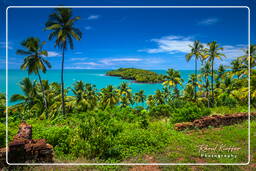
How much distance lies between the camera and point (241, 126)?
5902mm

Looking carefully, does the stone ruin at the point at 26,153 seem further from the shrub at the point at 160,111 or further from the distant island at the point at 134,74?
the shrub at the point at 160,111

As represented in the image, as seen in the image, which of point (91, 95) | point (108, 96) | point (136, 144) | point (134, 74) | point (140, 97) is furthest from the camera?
point (140, 97)

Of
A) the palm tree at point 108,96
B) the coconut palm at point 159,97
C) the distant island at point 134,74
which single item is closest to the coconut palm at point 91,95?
the palm tree at point 108,96

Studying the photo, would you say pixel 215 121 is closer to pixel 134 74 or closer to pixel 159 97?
pixel 134 74

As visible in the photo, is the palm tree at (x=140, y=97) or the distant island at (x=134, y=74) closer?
the distant island at (x=134, y=74)

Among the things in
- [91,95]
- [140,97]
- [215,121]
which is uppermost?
[91,95]

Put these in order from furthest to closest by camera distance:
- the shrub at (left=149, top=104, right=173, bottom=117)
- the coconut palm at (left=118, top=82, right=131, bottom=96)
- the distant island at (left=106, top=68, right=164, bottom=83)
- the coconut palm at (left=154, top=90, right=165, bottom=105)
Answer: the coconut palm at (left=154, top=90, right=165, bottom=105), the coconut palm at (left=118, top=82, right=131, bottom=96), the shrub at (left=149, top=104, right=173, bottom=117), the distant island at (left=106, top=68, right=164, bottom=83)

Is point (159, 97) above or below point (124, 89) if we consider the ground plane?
below

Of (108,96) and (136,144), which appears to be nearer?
(136,144)

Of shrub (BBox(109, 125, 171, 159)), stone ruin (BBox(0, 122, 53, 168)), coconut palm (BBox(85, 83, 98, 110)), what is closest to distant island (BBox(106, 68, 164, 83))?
shrub (BBox(109, 125, 171, 159))

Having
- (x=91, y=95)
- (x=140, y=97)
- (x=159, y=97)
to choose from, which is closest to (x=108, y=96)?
(x=91, y=95)

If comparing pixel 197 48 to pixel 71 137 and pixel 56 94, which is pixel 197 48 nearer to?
pixel 71 137

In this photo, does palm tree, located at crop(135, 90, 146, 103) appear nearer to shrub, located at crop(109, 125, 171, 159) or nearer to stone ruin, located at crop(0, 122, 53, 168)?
shrub, located at crop(109, 125, 171, 159)

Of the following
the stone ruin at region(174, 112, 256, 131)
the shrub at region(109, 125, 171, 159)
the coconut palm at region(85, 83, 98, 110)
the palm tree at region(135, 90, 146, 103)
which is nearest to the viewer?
the shrub at region(109, 125, 171, 159)
